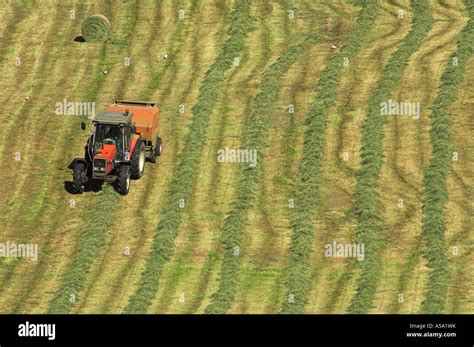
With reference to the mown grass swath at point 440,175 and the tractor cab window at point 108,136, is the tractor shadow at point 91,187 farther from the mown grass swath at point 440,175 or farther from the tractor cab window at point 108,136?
the mown grass swath at point 440,175

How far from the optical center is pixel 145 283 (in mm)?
37938

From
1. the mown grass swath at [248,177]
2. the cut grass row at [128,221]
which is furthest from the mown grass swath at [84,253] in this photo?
the mown grass swath at [248,177]

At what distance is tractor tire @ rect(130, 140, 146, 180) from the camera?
141 ft

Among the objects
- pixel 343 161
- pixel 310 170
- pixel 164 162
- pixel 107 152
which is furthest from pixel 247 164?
pixel 107 152

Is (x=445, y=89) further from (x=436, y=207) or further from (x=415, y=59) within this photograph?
(x=436, y=207)

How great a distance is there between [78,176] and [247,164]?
632cm

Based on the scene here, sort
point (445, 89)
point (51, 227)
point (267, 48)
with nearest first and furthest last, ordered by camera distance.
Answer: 1. point (51, 227)
2. point (445, 89)
3. point (267, 48)

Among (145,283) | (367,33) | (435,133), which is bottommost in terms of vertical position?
(145,283)

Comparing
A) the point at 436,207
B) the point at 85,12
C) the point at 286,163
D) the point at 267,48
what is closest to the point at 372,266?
the point at 436,207

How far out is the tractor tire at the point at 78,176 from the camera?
4247 cm

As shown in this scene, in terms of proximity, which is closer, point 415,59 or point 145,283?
point 145,283

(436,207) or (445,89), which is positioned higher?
(445,89)

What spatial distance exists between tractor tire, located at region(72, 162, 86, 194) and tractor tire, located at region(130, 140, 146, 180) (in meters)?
1.62

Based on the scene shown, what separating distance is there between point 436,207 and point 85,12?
23.6 meters
